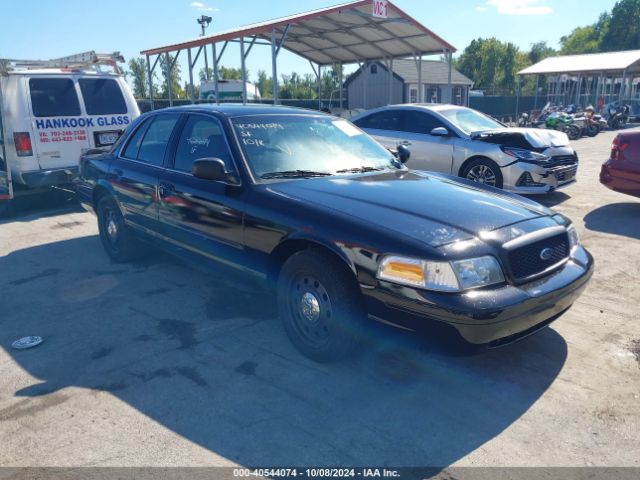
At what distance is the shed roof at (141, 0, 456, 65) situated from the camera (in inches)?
581

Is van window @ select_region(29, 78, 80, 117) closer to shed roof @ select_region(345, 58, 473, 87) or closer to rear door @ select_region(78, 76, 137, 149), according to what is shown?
rear door @ select_region(78, 76, 137, 149)

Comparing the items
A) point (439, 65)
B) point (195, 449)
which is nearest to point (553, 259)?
point (195, 449)

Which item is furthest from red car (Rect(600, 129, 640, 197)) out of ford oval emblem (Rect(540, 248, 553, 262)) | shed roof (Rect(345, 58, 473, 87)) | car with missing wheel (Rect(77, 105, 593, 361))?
shed roof (Rect(345, 58, 473, 87))

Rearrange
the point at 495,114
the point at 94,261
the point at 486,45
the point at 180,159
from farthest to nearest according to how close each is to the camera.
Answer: the point at 486,45
the point at 495,114
the point at 94,261
the point at 180,159

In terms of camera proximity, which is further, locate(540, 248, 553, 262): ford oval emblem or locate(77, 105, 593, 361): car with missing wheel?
locate(540, 248, 553, 262): ford oval emblem

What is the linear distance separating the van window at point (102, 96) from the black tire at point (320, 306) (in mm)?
6638

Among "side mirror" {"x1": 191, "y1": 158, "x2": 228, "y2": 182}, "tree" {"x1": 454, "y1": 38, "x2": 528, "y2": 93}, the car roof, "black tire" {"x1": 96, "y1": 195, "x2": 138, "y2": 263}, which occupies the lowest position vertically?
"black tire" {"x1": 96, "y1": 195, "x2": 138, "y2": 263}

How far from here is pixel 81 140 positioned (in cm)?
857

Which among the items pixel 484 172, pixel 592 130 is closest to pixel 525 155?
pixel 484 172

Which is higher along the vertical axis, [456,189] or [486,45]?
[486,45]

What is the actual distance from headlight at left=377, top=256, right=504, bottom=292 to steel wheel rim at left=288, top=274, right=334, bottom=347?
0.51 m

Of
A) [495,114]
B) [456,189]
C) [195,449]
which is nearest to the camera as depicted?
[195,449]

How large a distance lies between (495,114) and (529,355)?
35.8m

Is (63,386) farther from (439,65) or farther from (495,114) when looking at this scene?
(439,65)
